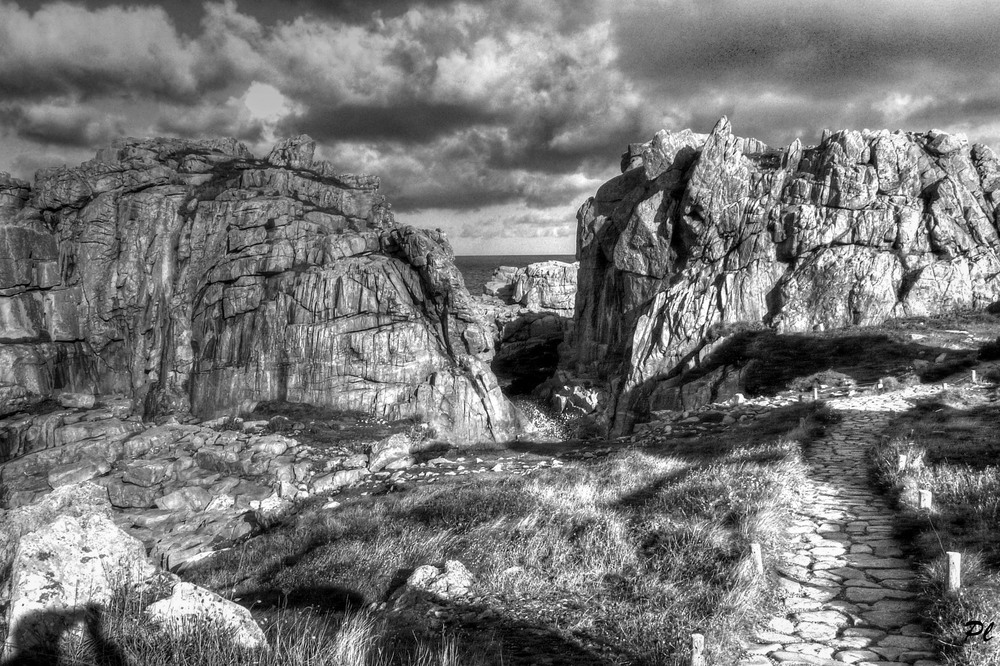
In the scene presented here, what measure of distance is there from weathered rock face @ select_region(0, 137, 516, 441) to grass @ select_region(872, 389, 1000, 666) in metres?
28.0

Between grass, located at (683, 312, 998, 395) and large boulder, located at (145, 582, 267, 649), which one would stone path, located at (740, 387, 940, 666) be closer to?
large boulder, located at (145, 582, 267, 649)

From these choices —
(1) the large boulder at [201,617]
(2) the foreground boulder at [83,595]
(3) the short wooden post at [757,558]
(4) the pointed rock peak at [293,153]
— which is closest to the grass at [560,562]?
(3) the short wooden post at [757,558]

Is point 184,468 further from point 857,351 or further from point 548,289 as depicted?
point 548,289

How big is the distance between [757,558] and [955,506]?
151 inches

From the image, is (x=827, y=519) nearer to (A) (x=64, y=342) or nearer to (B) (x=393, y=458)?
(B) (x=393, y=458)

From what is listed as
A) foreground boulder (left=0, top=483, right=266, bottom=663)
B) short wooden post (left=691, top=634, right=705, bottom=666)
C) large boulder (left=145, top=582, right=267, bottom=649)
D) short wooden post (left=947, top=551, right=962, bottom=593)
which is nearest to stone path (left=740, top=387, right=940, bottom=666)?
short wooden post (left=947, top=551, right=962, bottom=593)

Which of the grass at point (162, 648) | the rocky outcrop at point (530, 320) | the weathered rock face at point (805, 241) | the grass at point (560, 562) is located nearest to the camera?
the grass at point (162, 648)

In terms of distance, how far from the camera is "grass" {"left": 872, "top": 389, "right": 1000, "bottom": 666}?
559 centimetres

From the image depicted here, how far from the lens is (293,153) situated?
58.4 metres

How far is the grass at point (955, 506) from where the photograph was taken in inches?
220

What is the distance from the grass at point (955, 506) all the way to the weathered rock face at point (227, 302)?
2795 cm

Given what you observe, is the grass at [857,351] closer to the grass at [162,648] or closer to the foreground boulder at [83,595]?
the grass at [162,648]

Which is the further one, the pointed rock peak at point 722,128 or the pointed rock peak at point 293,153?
the pointed rock peak at point 293,153

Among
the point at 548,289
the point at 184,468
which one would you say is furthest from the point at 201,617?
the point at 548,289
